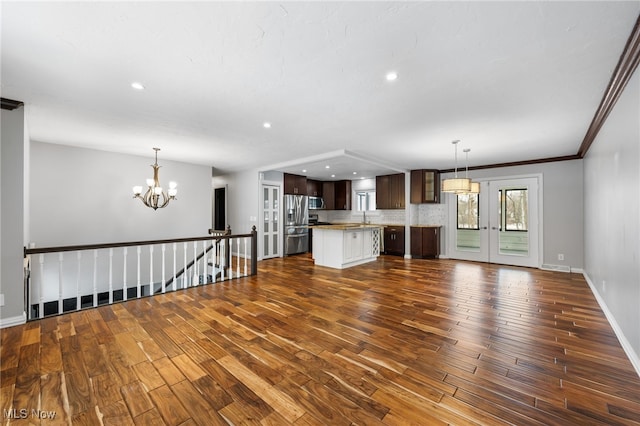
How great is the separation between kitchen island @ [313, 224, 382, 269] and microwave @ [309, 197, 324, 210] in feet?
8.50

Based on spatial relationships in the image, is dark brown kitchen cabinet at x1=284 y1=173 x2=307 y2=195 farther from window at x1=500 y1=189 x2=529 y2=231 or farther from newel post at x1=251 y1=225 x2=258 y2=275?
window at x1=500 y1=189 x2=529 y2=231

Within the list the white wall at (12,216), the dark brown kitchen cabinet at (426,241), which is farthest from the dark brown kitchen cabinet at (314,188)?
the white wall at (12,216)

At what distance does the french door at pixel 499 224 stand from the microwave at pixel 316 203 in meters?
4.01

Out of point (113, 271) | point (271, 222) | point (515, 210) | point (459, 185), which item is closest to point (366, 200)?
point (271, 222)

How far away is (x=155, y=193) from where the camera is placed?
4.98m

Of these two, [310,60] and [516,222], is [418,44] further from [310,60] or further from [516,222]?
[516,222]

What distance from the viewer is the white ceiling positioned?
1.59 meters

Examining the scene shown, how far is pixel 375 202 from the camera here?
26.7 ft

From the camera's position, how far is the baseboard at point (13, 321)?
2.71 m

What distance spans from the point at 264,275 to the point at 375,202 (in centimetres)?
445

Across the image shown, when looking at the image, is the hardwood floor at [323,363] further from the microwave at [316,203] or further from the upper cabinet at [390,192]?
the microwave at [316,203]

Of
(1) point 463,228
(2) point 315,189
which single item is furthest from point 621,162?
(2) point 315,189

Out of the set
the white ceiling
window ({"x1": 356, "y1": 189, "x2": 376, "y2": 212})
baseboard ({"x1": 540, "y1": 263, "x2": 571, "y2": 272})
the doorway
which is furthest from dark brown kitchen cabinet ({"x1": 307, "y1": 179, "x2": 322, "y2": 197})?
baseboard ({"x1": 540, "y1": 263, "x2": 571, "y2": 272})

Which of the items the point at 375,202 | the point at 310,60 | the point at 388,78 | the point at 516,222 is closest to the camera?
the point at 310,60
